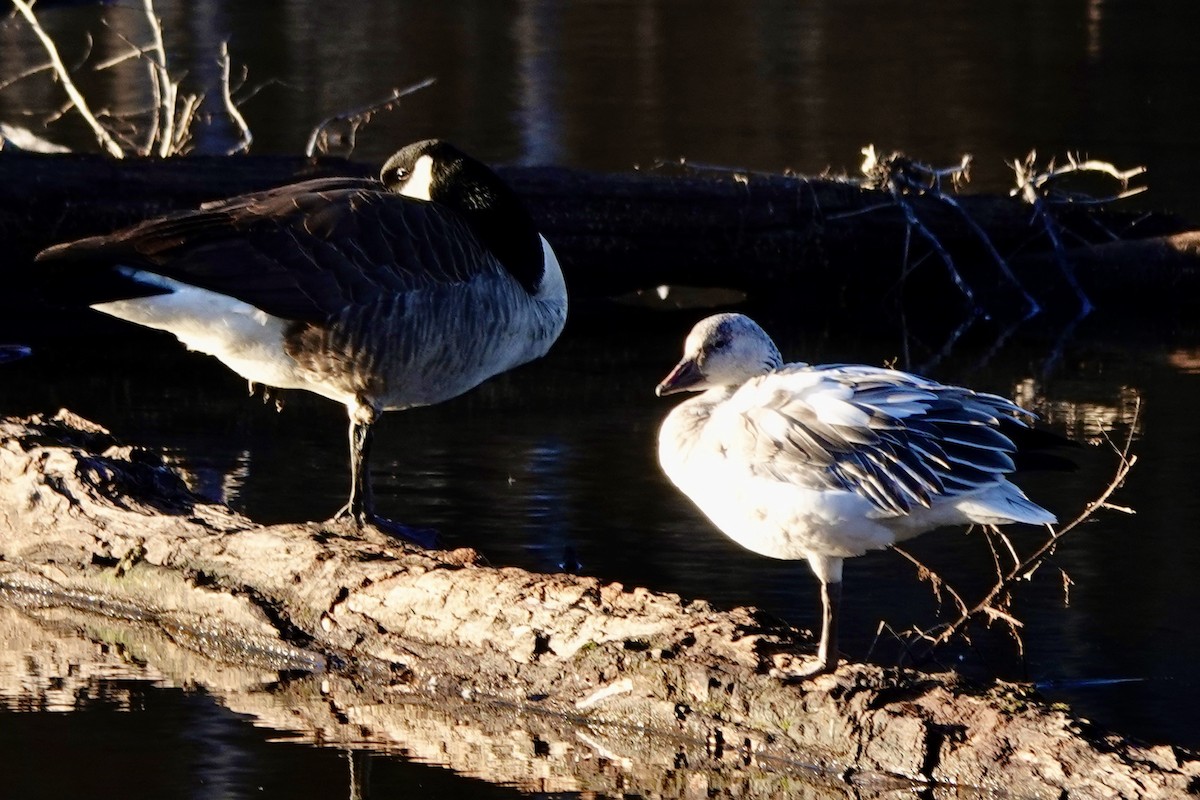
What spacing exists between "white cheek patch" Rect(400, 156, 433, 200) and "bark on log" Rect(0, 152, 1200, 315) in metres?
3.25

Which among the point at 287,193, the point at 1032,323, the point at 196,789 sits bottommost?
the point at 1032,323

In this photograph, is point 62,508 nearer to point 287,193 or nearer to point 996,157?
point 287,193

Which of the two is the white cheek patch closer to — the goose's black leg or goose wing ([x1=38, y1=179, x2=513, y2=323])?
goose wing ([x1=38, y1=179, x2=513, y2=323])

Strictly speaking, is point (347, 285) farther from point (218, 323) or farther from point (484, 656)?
point (484, 656)

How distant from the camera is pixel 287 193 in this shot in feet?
24.0

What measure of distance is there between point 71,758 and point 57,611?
4.74ft

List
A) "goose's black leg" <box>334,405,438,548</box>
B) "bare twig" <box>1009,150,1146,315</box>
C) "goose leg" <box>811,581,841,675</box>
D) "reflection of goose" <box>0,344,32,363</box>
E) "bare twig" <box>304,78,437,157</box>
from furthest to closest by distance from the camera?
"bare twig" <box>304,78,437,157</box>
"bare twig" <box>1009,150,1146,315</box>
"reflection of goose" <box>0,344,32,363</box>
"goose's black leg" <box>334,405,438,548</box>
"goose leg" <box>811,581,841,675</box>

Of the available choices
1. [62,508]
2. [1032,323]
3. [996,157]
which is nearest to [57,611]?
[62,508]

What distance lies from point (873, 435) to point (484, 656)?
140 centimetres

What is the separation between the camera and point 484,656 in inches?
230

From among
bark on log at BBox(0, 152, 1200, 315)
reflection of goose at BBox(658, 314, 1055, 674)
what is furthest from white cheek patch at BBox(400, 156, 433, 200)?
bark on log at BBox(0, 152, 1200, 315)

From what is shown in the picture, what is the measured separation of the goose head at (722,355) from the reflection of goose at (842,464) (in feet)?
0.67

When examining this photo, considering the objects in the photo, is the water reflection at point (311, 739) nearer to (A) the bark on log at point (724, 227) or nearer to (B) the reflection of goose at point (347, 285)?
(B) the reflection of goose at point (347, 285)

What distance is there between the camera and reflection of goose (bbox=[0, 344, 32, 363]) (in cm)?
1099
